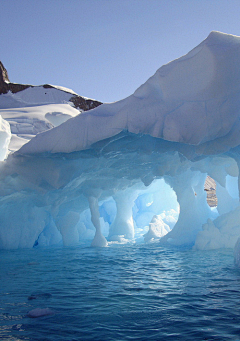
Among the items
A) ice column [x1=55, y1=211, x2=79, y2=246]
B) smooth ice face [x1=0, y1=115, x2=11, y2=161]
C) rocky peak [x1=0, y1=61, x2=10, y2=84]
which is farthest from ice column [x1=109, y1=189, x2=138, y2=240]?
rocky peak [x1=0, y1=61, x2=10, y2=84]

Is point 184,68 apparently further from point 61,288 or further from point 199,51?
point 61,288

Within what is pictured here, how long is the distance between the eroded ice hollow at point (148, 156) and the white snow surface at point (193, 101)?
2 centimetres

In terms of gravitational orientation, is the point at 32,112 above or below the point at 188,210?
above

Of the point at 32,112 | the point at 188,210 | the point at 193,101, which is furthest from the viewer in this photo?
the point at 32,112

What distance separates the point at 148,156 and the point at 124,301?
5699mm

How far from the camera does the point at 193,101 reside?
5.74 meters

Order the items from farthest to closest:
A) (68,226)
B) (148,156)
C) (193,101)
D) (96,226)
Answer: (68,226) < (96,226) < (148,156) < (193,101)

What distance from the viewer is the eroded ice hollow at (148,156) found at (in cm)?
568

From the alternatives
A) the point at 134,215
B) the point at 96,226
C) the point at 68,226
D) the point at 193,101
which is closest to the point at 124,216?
the point at 68,226

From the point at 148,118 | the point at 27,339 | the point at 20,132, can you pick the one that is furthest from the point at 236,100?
the point at 20,132

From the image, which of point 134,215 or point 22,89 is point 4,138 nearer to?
point 22,89

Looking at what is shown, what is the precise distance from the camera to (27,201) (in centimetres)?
1152

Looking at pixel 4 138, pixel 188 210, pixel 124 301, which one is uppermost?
pixel 4 138

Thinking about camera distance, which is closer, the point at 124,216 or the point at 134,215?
the point at 124,216
